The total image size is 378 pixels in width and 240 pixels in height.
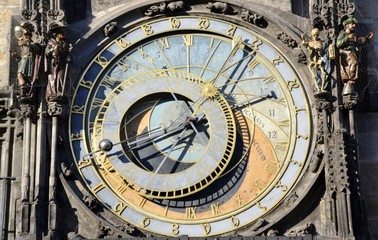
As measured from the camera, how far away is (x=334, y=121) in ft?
56.6

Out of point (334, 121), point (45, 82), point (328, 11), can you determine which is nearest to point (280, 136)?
point (334, 121)

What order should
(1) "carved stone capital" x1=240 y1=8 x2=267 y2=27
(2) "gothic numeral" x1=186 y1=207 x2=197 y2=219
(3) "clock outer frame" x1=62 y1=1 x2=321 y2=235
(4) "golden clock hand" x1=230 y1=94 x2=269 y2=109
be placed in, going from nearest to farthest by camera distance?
(2) "gothic numeral" x1=186 y1=207 x2=197 y2=219, (4) "golden clock hand" x1=230 y1=94 x2=269 y2=109, (3) "clock outer frame" x1=62 y1=1 x2=321 y2=235, (1) "carved stone capital" x1=240 y1=8 x2=267 y2=27

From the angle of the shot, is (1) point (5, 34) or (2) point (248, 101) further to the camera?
(1) point (5, 34)

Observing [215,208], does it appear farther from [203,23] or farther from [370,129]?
[203,23]

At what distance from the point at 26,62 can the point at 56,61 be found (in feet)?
1.35

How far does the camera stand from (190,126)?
17594 millimetres

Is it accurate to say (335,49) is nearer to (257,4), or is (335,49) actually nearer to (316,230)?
(257,4)

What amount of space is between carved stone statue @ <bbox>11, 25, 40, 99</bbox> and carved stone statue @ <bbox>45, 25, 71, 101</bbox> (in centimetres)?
17

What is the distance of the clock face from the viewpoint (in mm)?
17031

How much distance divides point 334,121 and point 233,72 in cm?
165

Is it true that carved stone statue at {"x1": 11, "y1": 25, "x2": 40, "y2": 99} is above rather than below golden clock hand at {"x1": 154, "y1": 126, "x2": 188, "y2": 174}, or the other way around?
above

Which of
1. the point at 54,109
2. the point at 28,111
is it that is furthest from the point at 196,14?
the point at 28,111

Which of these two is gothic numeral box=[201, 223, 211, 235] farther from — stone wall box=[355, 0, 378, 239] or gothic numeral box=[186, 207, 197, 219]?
stone wall box=[355, 0, 378, 239]

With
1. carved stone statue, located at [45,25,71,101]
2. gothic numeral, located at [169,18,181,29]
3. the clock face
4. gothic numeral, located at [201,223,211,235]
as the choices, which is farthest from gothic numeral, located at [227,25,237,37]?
gothic numeral, located at [201,223,211,235]
